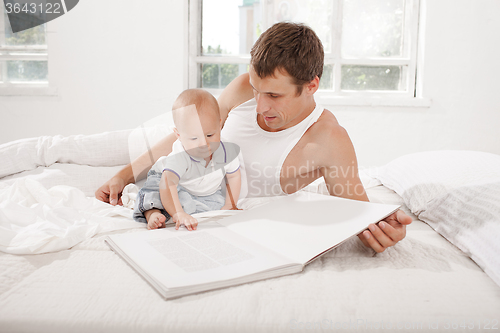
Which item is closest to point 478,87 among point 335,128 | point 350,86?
point 350,86

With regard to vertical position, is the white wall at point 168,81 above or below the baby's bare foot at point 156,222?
above

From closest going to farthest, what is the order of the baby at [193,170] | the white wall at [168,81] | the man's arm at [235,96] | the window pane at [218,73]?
the baby at [193,170]
the man's arm at [235,96]
the white wall at [168,81]
the window pane at [218,73]

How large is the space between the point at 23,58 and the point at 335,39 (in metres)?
2.61

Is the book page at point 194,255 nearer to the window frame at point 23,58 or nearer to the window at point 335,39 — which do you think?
the window at point 335,39

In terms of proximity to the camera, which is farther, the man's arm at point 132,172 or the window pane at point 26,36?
the window pane at point 26,36

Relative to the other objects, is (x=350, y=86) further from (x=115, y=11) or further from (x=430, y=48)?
(x=115, y=11)

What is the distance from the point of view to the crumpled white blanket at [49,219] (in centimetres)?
74

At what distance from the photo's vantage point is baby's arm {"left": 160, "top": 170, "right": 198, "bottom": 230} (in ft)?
2.83

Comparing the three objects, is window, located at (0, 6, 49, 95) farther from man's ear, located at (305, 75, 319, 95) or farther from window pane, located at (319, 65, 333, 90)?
man's ear, located at (305, 75, 319, 95)

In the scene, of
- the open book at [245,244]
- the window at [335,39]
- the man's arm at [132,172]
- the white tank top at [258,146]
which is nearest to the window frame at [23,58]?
the window at [335,39]

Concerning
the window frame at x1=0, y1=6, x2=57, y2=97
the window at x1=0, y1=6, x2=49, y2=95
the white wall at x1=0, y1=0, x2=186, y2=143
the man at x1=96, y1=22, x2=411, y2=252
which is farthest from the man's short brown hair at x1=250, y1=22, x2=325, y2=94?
the window at x1=0, y1=6, x2=49, y2=95

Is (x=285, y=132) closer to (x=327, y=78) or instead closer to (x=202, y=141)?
(x=202, y=141)

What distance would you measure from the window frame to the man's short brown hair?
2.36 metres

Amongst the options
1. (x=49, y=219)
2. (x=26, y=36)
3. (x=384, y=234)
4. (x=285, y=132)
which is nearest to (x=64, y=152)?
(x=49, y=219)
